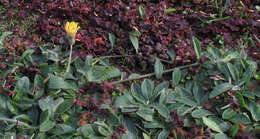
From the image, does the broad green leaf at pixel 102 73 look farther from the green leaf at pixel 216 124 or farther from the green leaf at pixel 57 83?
the green leaf at pixel 216 124

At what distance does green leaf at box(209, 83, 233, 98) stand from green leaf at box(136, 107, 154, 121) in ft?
1.71

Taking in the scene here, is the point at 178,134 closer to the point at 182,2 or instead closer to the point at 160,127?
the point at 160,127

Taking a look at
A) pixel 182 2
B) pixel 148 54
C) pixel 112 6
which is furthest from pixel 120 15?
pixel 182 2

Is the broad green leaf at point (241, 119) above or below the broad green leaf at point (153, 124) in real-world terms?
above

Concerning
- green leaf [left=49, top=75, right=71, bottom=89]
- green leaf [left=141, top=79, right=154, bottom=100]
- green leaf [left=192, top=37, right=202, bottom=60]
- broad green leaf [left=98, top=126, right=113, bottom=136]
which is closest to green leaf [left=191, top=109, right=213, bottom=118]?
green leaf [left=141, top=79, right=154, bottom=100]

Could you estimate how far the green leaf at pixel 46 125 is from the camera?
2222mm

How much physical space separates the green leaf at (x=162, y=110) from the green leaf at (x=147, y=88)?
0.43 ft

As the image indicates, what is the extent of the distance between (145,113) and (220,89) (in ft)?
2.15

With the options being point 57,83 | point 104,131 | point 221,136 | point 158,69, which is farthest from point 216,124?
point 57,83

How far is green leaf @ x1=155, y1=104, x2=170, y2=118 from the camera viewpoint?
2348 mm

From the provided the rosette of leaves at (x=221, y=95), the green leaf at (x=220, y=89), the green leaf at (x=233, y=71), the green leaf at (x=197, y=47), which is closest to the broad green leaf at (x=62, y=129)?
the rosette of leaves at (x=221, y=95)

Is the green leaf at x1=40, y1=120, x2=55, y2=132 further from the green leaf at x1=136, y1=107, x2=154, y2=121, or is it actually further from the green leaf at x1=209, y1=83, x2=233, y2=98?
the green leaf at x1=209, y1=83, x2=233, y2=98

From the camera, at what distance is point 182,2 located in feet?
10.2

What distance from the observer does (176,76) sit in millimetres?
2570
